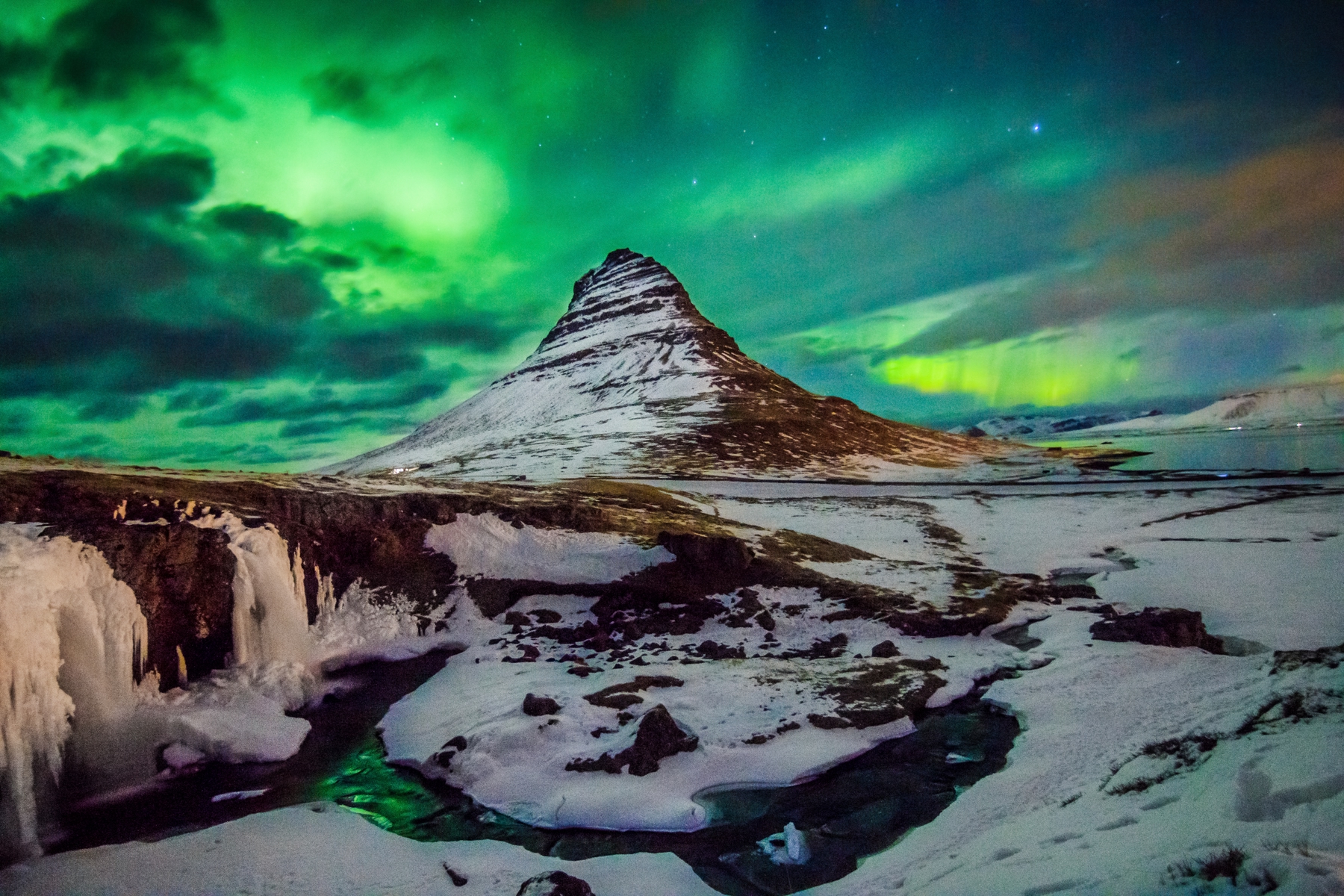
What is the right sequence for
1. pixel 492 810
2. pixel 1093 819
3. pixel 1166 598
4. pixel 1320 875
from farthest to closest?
pixel 1166 598
pixel 492 810
pixel 1093 819
pixel 1320 875

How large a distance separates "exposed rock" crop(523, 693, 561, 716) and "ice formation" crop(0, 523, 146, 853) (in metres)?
10.3

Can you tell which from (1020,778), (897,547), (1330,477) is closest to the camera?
(1020,778)

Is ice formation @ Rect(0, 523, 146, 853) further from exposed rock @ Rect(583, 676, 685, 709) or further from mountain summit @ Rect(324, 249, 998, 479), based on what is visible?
mountain summit @ Rect(324, 249, 998, 479)

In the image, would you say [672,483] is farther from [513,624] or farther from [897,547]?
[513,624]

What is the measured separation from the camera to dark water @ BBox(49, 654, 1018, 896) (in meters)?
12.7

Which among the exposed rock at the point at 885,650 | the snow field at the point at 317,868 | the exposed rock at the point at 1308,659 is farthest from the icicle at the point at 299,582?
the exposed rock at the point at 1308,659

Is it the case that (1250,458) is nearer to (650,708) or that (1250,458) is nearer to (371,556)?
(650,708)

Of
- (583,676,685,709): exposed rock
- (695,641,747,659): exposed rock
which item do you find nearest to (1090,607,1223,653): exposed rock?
(695,641,747,659): exposed rock

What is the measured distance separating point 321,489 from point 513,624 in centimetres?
1089

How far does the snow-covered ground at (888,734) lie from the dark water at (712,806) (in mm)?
452

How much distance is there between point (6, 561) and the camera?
55.2 feet

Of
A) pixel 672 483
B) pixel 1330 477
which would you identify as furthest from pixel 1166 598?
pixel 1330 477

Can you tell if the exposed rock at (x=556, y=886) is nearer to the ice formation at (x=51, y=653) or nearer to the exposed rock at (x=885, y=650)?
the ice formation at (x=51, y=653)

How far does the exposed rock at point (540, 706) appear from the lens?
1825 centimetres
